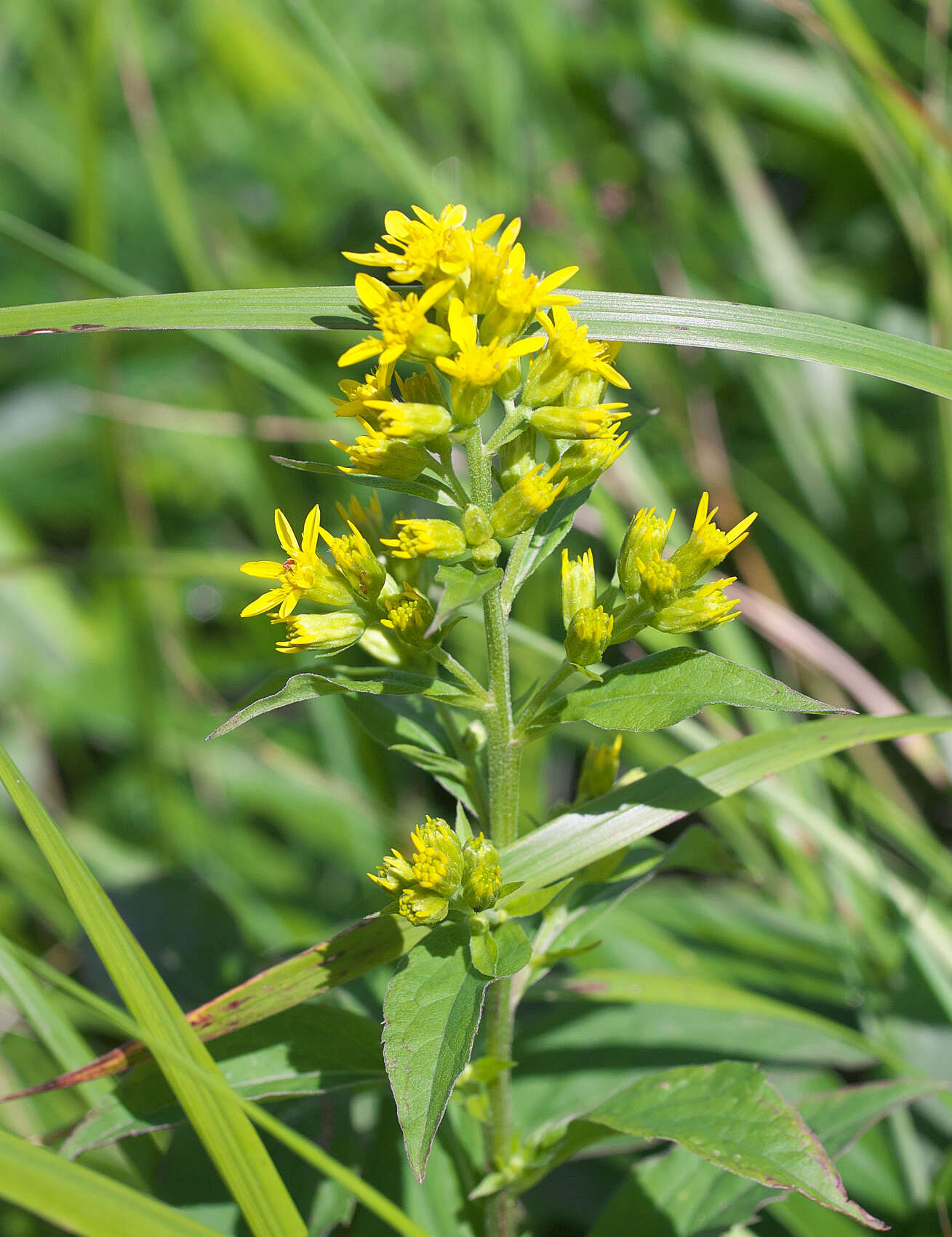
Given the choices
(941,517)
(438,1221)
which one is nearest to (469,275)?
(438,1221)

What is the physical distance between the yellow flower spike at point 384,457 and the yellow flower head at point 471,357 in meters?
0.10

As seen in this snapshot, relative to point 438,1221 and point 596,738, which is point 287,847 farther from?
point 438,1221

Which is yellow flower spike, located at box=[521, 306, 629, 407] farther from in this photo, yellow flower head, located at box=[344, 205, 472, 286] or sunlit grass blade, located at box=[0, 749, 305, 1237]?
sunlit grass blade, located at box=[0, 749, 305, 1237]

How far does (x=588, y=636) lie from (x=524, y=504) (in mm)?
175

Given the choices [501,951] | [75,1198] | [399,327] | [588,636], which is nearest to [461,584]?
[588,636]

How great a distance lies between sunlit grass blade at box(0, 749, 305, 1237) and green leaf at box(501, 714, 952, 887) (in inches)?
15.8

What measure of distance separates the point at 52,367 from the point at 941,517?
3166 mm

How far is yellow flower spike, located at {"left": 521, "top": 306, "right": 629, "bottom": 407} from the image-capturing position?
1121 millimetres

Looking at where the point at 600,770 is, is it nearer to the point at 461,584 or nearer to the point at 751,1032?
the point at 461,584

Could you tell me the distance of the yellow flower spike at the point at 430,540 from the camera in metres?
1.04

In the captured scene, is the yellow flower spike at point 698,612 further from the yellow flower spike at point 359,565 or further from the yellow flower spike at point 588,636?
the yellow flower spike at point 359,565

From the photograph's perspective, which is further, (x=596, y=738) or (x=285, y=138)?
(x=285, y=138)

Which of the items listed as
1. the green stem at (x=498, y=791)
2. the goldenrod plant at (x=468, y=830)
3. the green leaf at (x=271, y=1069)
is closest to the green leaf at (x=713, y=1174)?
the goldenrod plant at (x=468, y=830)

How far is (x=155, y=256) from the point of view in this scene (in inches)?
145
